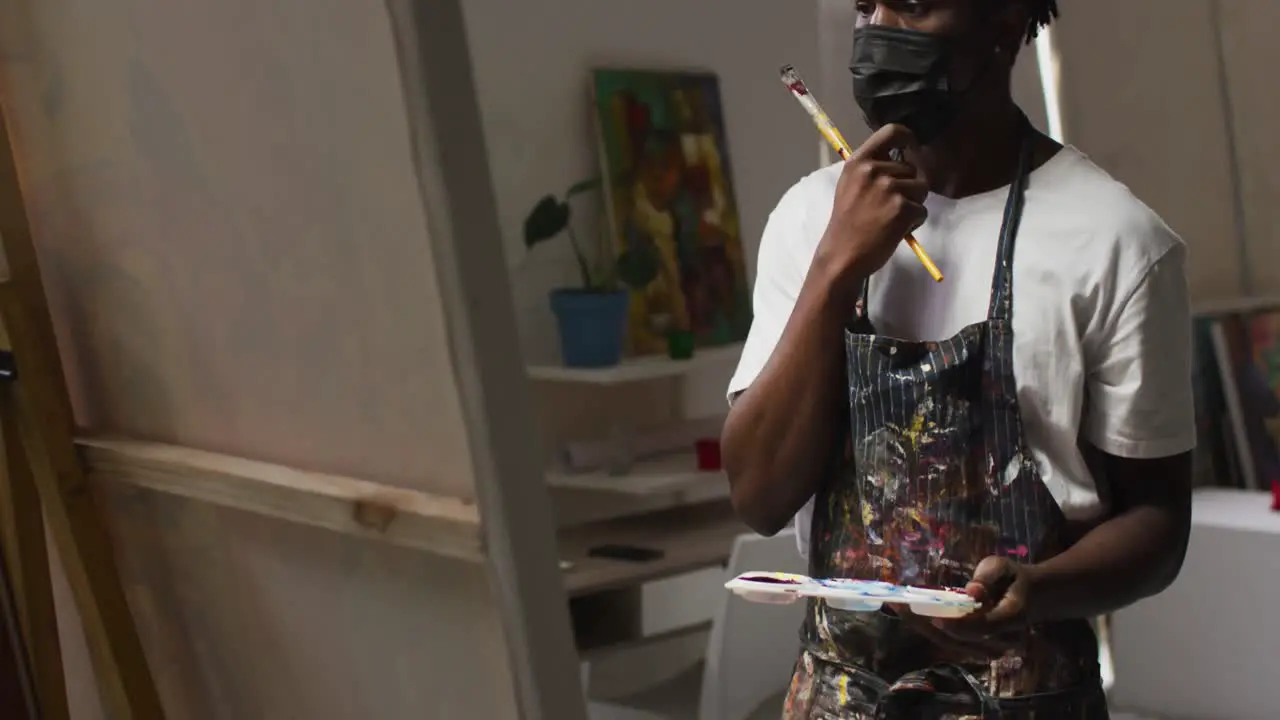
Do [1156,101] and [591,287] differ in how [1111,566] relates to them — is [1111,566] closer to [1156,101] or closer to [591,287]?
[591,287]

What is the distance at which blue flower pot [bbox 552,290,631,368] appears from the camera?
201cm

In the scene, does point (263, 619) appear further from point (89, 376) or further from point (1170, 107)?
point (1170, 107)

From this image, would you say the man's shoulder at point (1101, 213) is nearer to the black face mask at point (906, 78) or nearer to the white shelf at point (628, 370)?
the black face mask at point (906, 78)

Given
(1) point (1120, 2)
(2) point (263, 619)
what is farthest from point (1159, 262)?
(1) point (1120, 2)

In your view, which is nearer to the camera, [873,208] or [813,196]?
[873,208]

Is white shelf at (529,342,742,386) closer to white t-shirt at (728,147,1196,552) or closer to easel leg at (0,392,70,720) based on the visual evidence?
easel leg at (0,392,70,720)

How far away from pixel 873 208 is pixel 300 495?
2.45ft

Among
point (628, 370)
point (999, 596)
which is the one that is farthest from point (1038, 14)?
point (628, 370)

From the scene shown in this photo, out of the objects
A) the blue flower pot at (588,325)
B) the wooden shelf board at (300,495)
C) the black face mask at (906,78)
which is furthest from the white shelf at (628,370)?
the black face mask at (906,78)

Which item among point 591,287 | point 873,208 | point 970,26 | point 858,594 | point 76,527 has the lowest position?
point 76,527

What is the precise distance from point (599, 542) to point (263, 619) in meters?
0.71

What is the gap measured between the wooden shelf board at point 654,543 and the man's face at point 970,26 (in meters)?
1.22

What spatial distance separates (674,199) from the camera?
215cm

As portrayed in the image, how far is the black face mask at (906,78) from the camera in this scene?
0.86 meters
